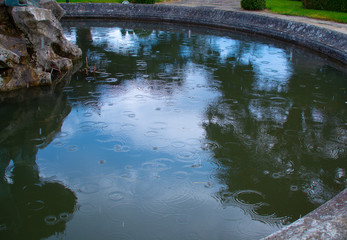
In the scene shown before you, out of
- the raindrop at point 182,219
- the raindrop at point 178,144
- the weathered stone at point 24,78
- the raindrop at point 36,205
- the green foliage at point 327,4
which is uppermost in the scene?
the green foliage at point 327,4

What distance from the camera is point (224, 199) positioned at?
433 cm

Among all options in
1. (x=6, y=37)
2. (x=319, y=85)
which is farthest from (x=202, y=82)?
(x=6, y=37)

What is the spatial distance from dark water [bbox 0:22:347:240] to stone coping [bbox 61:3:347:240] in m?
0.91

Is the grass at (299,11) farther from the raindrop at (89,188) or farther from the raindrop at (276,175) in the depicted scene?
the raindrop at (89,188)

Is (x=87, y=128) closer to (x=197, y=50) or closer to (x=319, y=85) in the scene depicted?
(x=319, y=85)

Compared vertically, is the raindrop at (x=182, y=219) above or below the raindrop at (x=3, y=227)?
above

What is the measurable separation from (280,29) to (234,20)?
8.27 feet

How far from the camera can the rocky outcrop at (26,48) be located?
7676 mm

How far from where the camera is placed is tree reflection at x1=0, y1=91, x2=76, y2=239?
3859 millimetres

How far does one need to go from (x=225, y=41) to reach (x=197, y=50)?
78.0 inches

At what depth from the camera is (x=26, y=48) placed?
8.22 meters

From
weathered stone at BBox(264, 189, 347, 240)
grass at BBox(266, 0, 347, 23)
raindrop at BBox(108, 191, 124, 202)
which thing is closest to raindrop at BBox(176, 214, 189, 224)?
raindrop at BBox(108, 191, 124, 202)

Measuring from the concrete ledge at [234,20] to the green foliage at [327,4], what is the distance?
13.2 ft

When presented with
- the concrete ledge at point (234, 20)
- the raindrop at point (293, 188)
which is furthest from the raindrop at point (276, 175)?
the concrete ledge at point (234, 20)
